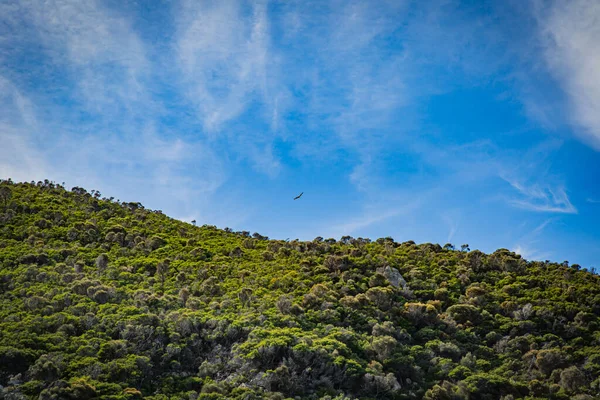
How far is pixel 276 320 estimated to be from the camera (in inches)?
1463

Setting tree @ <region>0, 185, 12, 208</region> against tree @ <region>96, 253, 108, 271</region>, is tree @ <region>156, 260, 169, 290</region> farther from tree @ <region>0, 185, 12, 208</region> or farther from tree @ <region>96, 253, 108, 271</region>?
tree @ <region>0, 185, 12, 208</region>

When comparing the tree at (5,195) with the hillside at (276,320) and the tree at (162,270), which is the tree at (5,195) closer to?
the hillside at (276,320)

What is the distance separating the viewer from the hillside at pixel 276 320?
30.3 meters

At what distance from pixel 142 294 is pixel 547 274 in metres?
44.5

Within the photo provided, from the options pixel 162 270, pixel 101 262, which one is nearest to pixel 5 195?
pixel 101 262

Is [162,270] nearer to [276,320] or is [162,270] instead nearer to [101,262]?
[101,262]

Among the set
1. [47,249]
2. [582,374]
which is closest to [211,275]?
[47,249]

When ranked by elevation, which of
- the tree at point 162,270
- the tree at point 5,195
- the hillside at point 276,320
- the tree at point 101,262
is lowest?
the hillside at point 276,320

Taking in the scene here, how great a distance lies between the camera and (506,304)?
43.1 metres

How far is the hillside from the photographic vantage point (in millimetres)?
30266

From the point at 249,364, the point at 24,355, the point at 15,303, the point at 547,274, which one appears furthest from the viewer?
the point at 547,274

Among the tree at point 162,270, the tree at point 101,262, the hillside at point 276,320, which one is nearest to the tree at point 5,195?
the hillside at point 276,320

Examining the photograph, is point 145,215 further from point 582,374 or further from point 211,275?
point 582,374

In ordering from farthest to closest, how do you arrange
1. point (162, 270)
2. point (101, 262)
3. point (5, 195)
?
point (5, 195) < point (101, 262) < point (162, 270)
